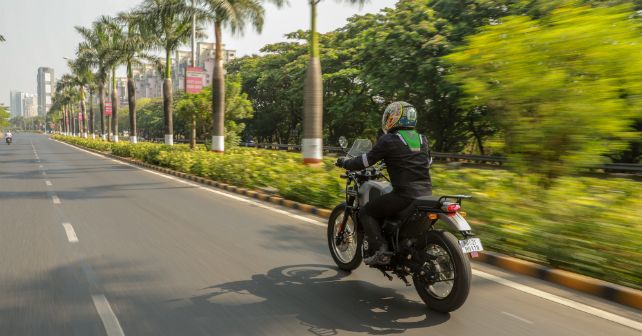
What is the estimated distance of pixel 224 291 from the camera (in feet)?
15.5

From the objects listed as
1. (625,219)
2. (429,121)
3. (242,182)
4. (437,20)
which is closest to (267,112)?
(429,121)

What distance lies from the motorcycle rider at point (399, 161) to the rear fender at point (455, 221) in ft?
1.07

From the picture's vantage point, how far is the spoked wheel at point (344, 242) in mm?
5215

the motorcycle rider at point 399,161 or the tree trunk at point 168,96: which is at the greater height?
the tree trunk at point 168,96

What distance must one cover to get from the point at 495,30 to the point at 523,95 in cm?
121

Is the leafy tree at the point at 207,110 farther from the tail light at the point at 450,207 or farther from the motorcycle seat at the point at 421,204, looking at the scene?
the tail light at the point at 450,207

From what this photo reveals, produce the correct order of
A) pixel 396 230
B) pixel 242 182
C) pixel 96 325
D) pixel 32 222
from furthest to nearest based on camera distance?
pixel 242 182 → pixel 32 222 → pixel 396 230 → pixel 96 325

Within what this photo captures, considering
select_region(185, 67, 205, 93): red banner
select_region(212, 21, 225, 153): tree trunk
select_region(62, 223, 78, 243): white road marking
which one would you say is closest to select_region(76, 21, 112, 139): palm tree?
select_region(185, 67, 205, 93): red banner

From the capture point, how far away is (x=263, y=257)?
605 centimetres

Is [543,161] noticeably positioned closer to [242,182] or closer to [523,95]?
[523,95]

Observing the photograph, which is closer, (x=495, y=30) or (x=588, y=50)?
(x=588, y=50)

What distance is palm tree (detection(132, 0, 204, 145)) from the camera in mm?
22688

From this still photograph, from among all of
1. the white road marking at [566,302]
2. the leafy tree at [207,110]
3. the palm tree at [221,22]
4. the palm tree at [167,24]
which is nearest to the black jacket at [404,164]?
the white road marking at [566,302]

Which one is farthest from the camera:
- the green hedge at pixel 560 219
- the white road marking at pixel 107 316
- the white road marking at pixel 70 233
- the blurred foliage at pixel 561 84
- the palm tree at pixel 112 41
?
the palm tree at pixel 112 41
